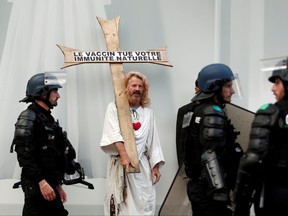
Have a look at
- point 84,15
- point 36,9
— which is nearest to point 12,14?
point 36,9

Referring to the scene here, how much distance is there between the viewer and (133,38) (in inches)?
187

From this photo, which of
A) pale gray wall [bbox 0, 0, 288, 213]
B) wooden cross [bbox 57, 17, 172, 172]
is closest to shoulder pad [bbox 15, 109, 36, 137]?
wooden cross [bbox 57, 17, 172, 172]

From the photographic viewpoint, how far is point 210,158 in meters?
2.99

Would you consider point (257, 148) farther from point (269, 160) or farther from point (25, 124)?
point (25, 124)

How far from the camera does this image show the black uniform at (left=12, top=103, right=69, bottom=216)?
351cm

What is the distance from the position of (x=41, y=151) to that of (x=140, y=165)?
0.96m

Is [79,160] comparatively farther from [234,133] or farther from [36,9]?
[234,133]

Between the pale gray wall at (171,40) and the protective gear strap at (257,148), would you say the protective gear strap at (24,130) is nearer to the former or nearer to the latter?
the pale gray wall at (171,40)

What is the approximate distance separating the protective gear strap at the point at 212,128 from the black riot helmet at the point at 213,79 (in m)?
0.16

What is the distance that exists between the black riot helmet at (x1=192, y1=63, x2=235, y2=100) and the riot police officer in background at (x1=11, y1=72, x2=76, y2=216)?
124cm

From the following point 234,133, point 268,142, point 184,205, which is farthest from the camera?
point 184,205

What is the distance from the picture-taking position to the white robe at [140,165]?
408 centimetres

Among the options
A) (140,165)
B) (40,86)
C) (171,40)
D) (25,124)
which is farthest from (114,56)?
(25,124)

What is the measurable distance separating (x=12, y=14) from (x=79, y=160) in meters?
1.62
